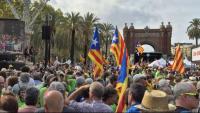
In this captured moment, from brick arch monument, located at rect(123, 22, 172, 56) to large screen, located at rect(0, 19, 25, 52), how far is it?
6606 centimetres

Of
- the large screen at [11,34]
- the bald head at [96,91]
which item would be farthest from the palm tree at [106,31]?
the bald head at [96,91]

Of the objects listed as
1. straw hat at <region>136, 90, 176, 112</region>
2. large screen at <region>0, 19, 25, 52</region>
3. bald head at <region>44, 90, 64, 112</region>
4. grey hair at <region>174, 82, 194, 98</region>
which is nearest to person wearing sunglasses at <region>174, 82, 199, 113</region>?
grey hair at <region>174, 82, 194, 98</region>

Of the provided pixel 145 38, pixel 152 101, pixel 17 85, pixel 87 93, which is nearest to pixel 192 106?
pixel 152 101

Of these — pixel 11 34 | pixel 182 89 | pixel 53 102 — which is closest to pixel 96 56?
pixel 182 89

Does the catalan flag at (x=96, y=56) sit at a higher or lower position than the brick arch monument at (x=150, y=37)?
lower

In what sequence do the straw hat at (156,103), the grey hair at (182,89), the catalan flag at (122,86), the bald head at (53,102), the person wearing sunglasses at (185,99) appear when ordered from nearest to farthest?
the bald head at (53,102) < the straw hat at (156,103) < the person wearing sunglasses at (185,99) < the grey hair at (182,89) < the catalan flag at (122,86)

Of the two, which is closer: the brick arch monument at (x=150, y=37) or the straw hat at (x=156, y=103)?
the straw hat at (x=156, y=103)

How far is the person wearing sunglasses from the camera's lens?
22.5ft

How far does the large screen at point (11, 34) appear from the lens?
34188 millimetres

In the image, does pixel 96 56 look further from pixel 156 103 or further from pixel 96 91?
pixel 156 103

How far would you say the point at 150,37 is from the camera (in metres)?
101

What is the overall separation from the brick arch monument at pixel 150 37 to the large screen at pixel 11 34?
217 ft

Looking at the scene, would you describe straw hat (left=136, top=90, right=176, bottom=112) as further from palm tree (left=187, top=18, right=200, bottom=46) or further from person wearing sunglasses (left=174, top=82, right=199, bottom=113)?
palm tree (left=187, top=18, right=200, bottom=46)

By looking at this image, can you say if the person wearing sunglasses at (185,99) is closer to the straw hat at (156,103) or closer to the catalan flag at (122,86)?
the straw hat at (156,103)
